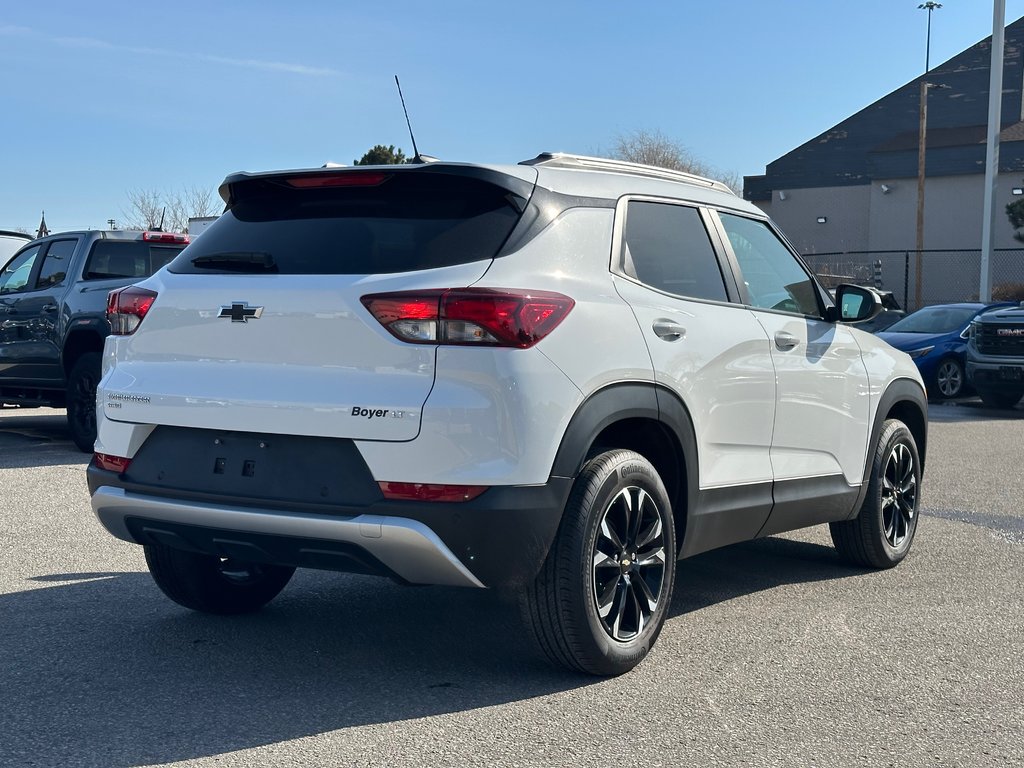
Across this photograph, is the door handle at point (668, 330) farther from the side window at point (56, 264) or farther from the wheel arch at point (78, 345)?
the side window at point (56, 264)

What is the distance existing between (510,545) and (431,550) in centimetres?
26

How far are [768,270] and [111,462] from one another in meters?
3.07

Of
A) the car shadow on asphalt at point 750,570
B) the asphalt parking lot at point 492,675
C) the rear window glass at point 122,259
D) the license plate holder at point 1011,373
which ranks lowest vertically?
the license plate holder at point 1011,373

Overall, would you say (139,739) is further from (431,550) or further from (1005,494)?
(1005,494)

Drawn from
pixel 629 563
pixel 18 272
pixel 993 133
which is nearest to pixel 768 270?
pixel 629 563

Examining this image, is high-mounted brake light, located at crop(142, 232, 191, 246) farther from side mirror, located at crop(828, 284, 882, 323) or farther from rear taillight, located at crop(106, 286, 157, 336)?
side mirror, located at crop(828, 284, 882, 323)

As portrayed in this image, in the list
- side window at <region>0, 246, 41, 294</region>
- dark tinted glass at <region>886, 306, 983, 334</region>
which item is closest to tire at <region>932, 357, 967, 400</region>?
dark tinted glass at <region>886, 306, 983, 334</region>

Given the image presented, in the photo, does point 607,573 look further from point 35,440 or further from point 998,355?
point 998,355

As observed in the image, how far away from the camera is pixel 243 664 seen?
4.66 metres

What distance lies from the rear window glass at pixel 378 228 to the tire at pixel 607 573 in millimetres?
911

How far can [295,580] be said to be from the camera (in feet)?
20.1

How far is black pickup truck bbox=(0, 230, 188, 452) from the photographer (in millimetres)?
11039

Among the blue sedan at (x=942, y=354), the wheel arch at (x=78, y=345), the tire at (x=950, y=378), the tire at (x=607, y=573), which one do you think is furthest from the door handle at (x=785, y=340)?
the tire at (x=950, y=378)

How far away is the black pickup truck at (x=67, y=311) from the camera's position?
11.0 metres
